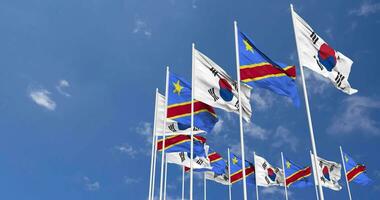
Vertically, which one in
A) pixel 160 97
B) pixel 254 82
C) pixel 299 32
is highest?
pixel 160 97

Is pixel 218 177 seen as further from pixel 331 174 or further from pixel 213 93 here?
pixel 213 93

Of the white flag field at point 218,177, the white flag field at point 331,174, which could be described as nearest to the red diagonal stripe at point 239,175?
the white flag field at point 218,177

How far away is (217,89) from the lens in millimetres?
18156

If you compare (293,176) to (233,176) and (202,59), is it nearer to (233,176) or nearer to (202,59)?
(233,176)

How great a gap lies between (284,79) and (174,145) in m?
10.1

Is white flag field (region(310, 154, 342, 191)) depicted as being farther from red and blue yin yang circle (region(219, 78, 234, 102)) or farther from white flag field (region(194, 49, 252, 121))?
red and blue yin yang circle (region(219, 78, 234, 102))

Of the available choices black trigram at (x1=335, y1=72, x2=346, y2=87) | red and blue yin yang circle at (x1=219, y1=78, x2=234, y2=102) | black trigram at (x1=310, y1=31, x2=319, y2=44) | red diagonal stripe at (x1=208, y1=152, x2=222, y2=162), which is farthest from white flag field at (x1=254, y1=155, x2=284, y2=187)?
black trigram at (x1=310, y1=31, x2=319, y2=44)

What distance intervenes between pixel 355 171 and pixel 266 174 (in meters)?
10.3

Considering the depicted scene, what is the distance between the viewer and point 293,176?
38.4 meters

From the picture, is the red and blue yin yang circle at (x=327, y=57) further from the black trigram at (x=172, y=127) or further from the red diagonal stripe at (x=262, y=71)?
the black trigram at (x=172, y=127)

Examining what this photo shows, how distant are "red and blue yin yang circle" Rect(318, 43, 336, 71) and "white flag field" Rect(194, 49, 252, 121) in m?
3.78

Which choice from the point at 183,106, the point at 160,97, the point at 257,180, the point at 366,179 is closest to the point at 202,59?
the point at 183,106

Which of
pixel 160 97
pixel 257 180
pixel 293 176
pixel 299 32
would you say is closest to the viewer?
pixel 299 32

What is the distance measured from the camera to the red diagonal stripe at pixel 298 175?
38.3 meters
